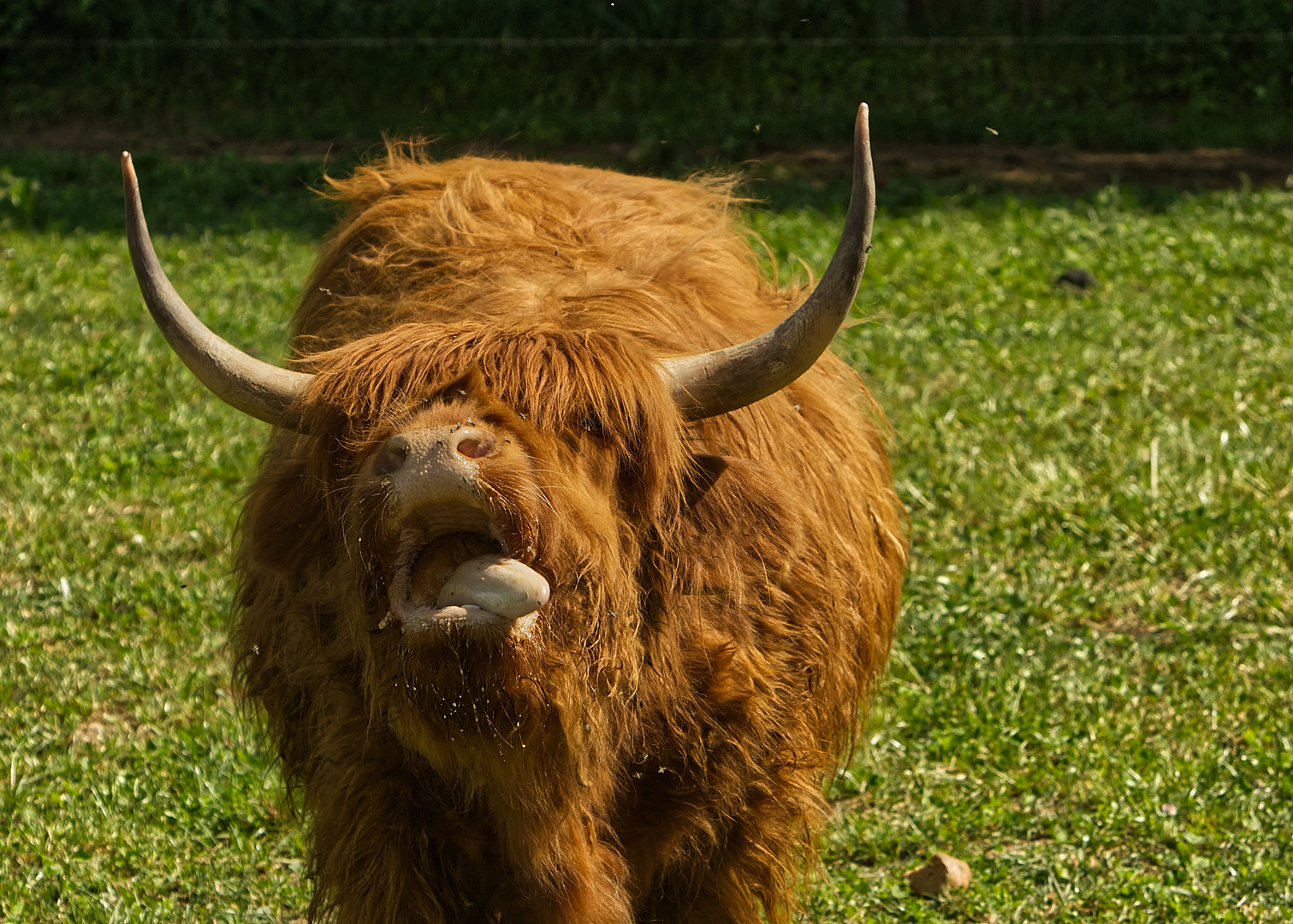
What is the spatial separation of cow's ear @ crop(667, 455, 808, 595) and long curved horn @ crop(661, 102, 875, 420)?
0.56 feet

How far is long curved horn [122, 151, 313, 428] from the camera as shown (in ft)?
9.59

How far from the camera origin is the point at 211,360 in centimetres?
292

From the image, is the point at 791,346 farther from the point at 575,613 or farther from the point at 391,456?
the point at 391,456

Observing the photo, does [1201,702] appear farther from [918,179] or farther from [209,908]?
[918,179]

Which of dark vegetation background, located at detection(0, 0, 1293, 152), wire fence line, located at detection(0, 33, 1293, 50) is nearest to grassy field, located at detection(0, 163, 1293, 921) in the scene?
dark vegetation background, located at detection(0, 0, 1293, 152)

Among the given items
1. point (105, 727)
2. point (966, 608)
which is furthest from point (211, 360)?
point (966, 608)

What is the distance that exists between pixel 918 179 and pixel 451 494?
369 inches

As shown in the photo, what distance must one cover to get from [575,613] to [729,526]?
1.83 ft

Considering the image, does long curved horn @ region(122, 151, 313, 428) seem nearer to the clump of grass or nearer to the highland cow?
the highland cow

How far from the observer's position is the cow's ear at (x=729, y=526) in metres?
3.00

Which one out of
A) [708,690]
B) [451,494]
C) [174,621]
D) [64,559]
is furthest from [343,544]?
[64,559]

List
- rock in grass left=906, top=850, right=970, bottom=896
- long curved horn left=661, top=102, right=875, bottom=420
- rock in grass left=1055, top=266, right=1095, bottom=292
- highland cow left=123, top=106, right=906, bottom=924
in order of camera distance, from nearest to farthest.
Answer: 1. highland cow left=123, top=106, right=906, bottom=924
2. long curved horn left=661, top=102, right=875, bottom=420
3. rock in grass left=906, top=850, right=970, bottom=896
4. rock in grass left=1055, top=266, right=1095, bottom=292

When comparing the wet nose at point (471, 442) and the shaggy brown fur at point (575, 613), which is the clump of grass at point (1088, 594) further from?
the wet nose at point (471, 442)

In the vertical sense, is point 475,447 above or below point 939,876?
above
